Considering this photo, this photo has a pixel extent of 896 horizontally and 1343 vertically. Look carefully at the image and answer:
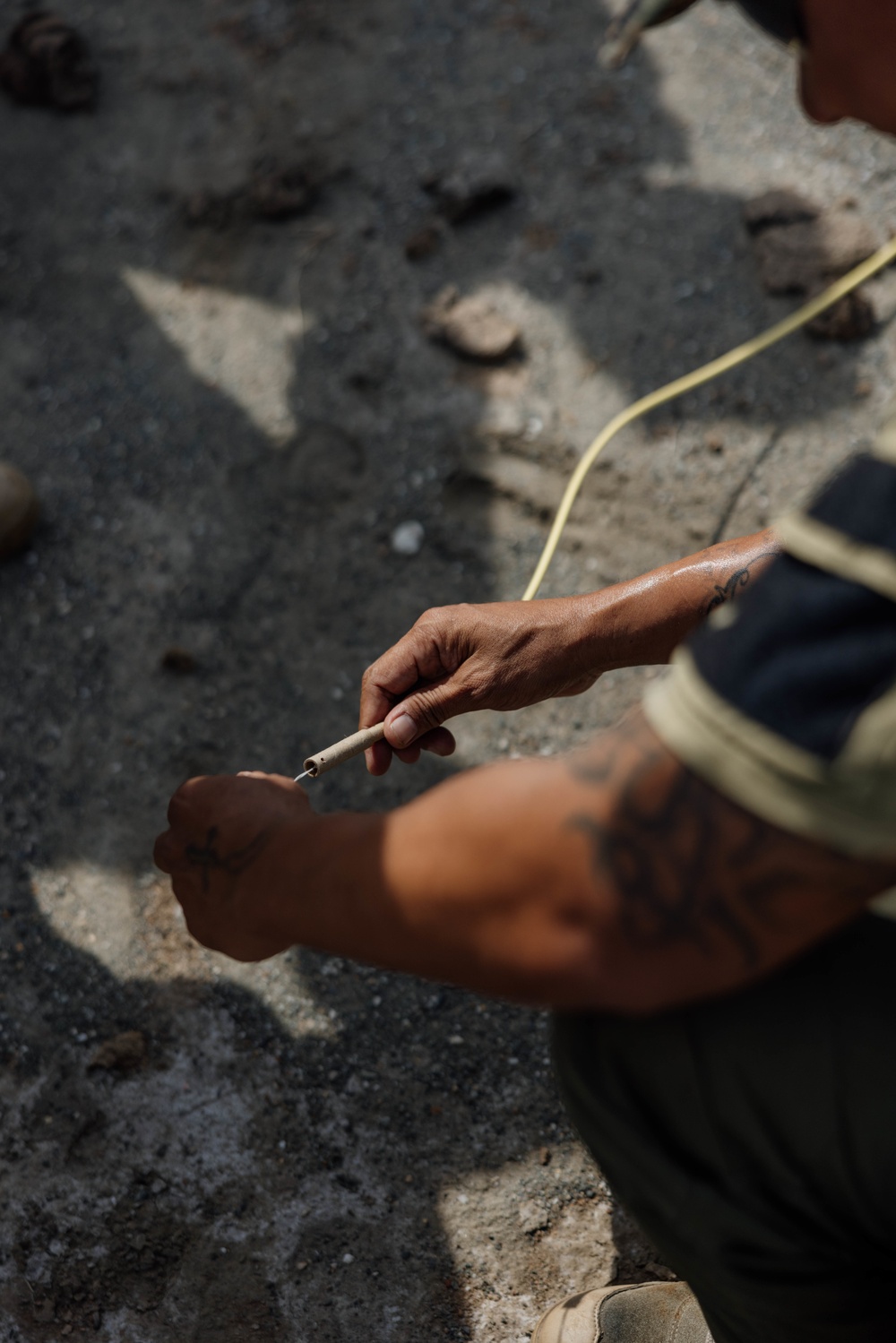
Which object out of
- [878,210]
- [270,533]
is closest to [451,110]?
[878,210]

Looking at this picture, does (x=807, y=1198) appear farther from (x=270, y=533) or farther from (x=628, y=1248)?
(x=270, y=533)

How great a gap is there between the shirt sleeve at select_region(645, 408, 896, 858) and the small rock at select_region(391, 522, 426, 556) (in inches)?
87.3

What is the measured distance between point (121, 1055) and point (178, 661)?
1.09m

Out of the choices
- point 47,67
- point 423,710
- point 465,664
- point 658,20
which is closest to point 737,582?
point 465,664

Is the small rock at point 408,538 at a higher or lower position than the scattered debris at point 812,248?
lower

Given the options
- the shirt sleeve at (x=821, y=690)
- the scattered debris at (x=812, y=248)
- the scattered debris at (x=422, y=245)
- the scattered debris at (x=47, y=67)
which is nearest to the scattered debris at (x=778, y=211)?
the scattered debris at (x=812, y=248)

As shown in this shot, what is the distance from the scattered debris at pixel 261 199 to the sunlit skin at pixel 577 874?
2896 millimetres

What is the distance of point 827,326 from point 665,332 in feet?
1.73

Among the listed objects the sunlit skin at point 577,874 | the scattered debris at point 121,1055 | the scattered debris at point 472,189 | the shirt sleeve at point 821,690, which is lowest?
the scattered debris at point 121,1055

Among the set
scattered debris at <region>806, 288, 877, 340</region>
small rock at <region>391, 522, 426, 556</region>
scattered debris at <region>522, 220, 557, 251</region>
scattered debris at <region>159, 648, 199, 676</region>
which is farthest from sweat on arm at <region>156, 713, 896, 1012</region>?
scattered debris at <region>522, 220, 557, 251</region>

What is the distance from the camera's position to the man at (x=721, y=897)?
1.01 m

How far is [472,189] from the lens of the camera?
381 cm

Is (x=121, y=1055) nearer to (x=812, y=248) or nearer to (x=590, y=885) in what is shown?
(x=590, y=885)

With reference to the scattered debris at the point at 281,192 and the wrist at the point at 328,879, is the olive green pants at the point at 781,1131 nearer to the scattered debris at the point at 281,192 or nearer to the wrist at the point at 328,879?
the wrist at the point at 328,879
